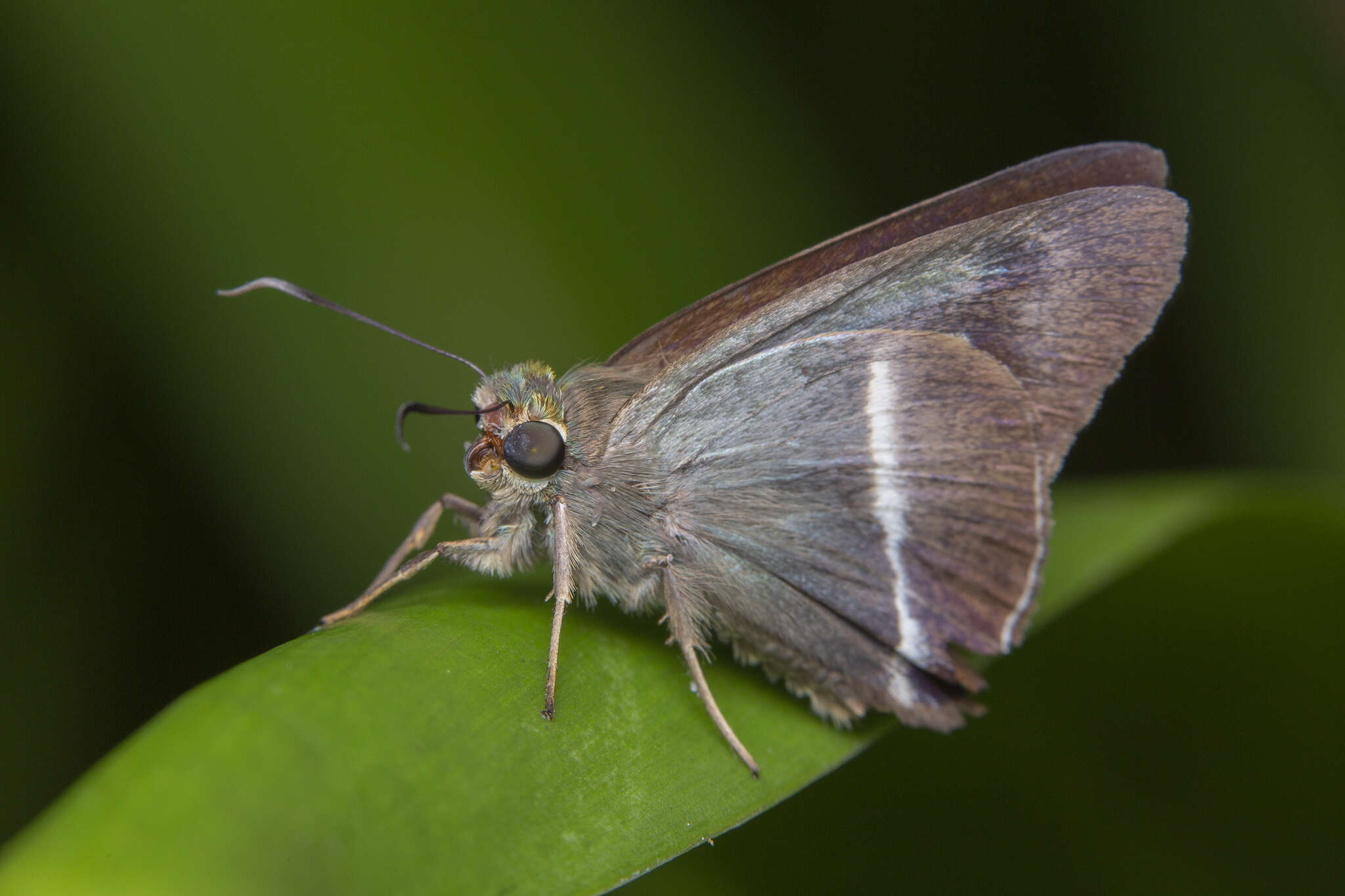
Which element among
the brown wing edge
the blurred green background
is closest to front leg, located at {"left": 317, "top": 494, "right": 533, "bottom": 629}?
the blurred green background

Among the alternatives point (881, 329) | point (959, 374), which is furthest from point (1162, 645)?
point (881, 329)

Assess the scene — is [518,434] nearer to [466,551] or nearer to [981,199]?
[466,551]

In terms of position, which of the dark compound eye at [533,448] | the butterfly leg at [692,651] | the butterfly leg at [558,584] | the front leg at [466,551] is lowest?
the butterfly leg at [692,651]

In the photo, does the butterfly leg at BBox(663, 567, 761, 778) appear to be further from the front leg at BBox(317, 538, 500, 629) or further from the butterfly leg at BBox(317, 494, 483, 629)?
the butterfly leg at BBox(317, 494, 483, 629)

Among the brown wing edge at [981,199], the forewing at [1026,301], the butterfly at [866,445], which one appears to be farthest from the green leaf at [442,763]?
the brown wing edge at [981,199]

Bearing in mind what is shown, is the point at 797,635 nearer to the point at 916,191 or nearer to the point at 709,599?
the point at 709,599

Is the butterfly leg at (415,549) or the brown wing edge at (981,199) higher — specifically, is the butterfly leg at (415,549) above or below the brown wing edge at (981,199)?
below

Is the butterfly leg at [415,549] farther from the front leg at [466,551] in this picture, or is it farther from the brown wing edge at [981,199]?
the brown wing edge at [981,199]
